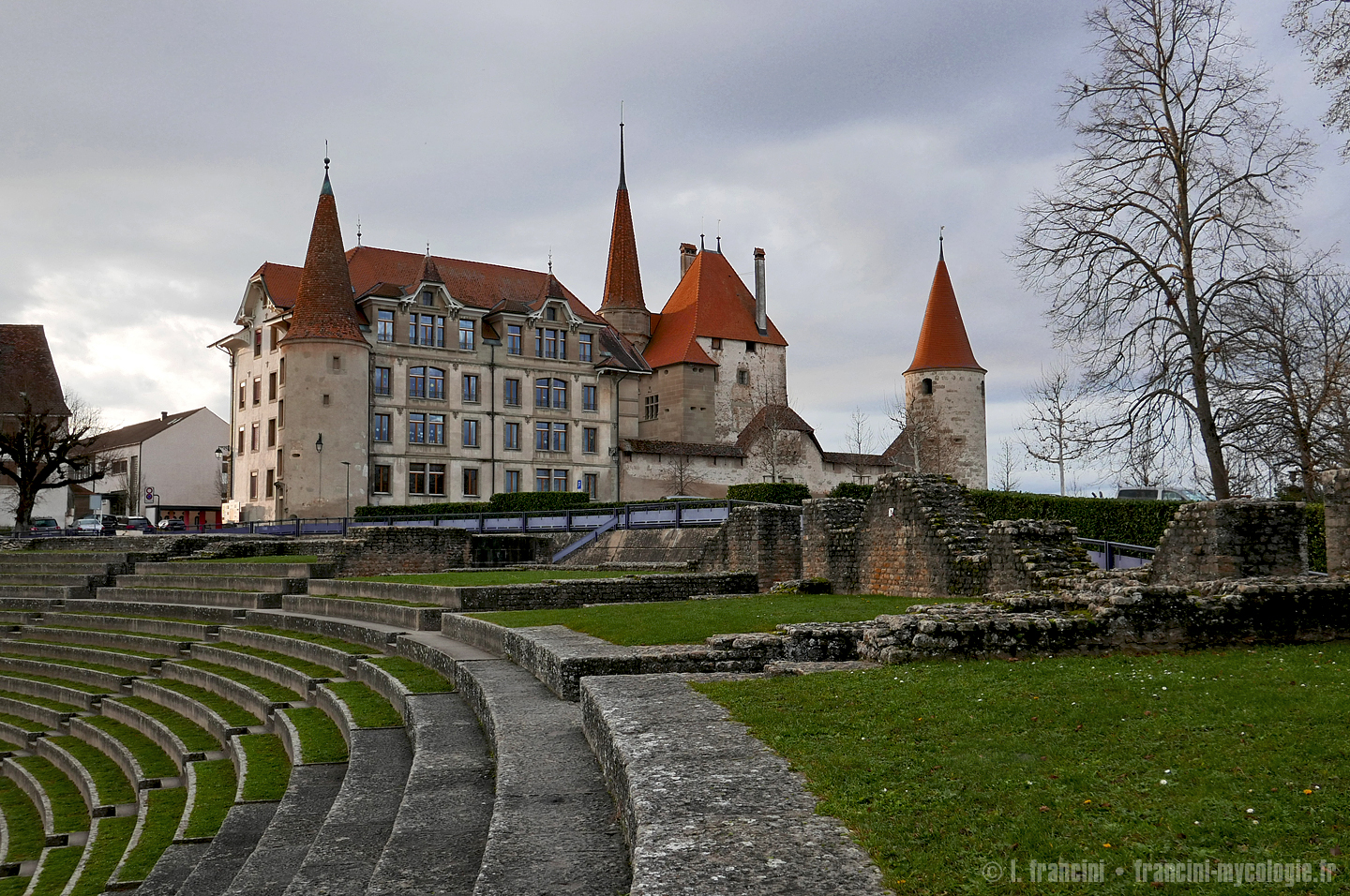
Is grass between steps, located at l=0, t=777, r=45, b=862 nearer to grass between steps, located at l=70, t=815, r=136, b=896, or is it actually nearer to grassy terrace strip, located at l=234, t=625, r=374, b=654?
grass between steps, located at l=70, t=815, r=136, b=896

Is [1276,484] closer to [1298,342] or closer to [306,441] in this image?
[1298,342]

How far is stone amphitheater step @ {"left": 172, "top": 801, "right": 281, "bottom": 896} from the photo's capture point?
7.80m

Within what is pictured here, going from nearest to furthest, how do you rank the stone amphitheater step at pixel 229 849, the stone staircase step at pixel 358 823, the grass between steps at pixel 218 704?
the stone staircase step at pixel 358 823 → the stone amphitheater step at pixel 229 849 → the grass between steps at pixel 218 704

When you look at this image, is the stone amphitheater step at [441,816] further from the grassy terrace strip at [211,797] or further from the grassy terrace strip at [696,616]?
the grassy terrace strip at [696,616]

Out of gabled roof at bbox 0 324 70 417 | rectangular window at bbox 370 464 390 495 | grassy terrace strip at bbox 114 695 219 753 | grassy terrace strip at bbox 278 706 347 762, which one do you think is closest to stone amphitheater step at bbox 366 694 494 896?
grassy terrace strip at bbox 278 706 347 762

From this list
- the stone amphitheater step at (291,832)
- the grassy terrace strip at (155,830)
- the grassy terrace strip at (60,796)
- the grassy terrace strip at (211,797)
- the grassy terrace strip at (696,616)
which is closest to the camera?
the stone amphitheater step at (291,832)

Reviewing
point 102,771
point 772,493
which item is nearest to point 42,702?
point 102,771

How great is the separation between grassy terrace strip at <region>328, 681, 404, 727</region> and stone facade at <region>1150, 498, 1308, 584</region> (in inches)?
390

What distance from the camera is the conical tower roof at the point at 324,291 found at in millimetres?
49875

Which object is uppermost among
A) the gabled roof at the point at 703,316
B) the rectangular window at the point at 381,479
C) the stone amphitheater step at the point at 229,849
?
the gabled roof at the point at 703,316

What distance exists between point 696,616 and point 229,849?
7.05 metres

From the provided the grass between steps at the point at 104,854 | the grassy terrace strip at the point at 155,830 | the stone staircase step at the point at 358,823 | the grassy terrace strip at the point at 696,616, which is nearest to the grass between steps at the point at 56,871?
the grass between steps at the point at 104,854

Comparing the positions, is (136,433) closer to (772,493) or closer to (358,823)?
(772,493)

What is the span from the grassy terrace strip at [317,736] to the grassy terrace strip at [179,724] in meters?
1.39
